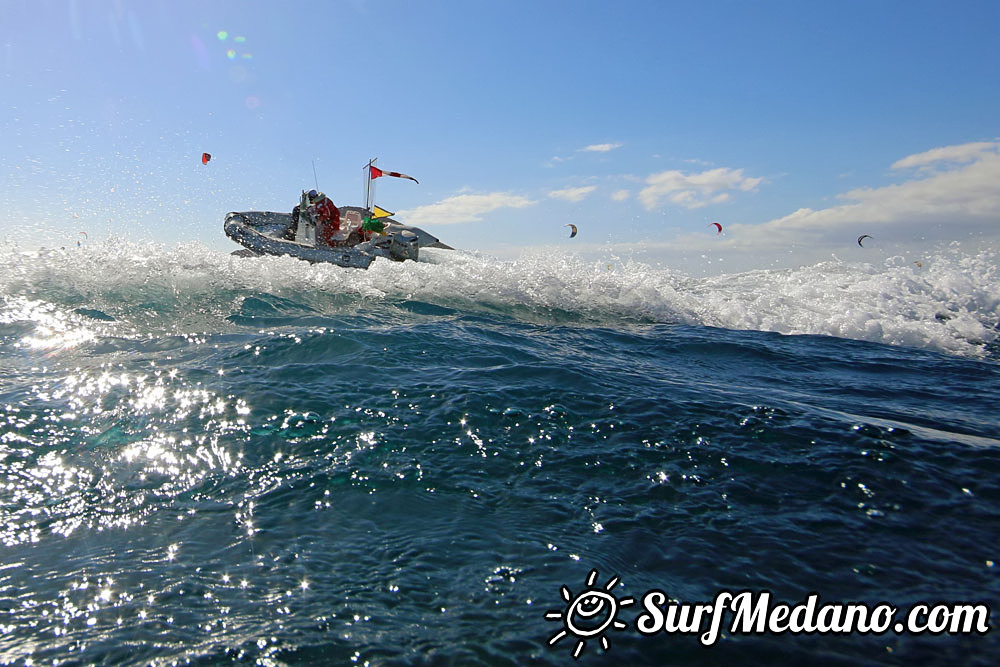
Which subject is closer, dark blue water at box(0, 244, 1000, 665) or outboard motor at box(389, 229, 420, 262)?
dark blue water at box(0, 244, 1000, 665)

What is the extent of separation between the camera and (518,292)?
48.2 ft

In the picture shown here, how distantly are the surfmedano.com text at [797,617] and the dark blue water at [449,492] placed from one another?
68mm

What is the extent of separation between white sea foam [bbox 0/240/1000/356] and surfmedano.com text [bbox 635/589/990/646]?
9.66 meters

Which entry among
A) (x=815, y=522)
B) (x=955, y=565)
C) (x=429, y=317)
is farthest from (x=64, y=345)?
(x=955, y=565)

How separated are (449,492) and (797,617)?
2507 mm

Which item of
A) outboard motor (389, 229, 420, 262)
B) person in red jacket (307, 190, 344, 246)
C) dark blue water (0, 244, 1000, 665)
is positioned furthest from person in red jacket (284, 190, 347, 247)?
dark blue water (0, 244, 1000, 665)

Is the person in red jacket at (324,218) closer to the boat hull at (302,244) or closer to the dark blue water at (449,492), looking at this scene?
the boat hull at (302,244)

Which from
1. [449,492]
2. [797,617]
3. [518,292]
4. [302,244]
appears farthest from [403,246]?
[797,617]

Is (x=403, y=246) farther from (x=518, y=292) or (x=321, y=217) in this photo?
(x=518, y=292)

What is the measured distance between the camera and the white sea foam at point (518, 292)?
12.0 m

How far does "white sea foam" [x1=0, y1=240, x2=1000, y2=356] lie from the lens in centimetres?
1204

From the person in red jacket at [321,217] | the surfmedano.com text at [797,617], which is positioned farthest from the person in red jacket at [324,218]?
the surfmedano.com text at [797,617]

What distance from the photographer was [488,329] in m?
11.0

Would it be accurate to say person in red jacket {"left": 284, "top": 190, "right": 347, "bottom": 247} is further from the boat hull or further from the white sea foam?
the white sea foam
